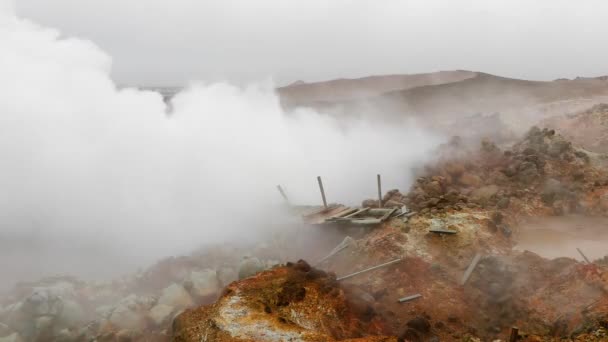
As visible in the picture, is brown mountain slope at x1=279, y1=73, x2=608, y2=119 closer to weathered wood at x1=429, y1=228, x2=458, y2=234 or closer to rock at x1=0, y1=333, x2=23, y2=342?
weathered wood at x1=429, y1=228, x2=458, y2=234

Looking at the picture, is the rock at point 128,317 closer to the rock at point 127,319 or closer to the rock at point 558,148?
the rock at point 127,319

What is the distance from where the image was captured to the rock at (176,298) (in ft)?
23.3

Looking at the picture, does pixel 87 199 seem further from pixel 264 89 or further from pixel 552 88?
pixel 552 88

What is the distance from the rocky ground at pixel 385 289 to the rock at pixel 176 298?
0.08 ft

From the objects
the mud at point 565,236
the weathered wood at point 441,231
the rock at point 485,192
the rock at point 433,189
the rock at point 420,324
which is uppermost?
the rock at point 433,189

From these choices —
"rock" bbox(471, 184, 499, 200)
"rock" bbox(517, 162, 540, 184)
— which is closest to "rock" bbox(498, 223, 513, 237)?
"rock" bbox(471, 184, 499, 200)

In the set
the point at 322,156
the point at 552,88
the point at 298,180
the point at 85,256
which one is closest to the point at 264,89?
the point at 322,156

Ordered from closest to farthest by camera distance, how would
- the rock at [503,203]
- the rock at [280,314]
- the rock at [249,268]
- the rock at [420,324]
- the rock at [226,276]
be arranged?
the rock at [280,314] < the rock at [420,324] < the rock at [249,268] < the rock at [226,276] < the rock at [503,203]

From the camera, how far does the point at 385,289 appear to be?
6.73m

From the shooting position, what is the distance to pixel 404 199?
10.2m

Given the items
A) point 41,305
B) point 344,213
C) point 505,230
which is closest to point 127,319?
point 41,305

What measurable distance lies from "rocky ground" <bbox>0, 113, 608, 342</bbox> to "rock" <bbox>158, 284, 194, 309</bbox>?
0.02 m

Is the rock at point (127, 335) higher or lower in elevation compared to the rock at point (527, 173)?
lower

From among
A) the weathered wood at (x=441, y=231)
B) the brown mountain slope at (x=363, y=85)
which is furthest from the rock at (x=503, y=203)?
the brown mountain slope at (x=363, y=85)
